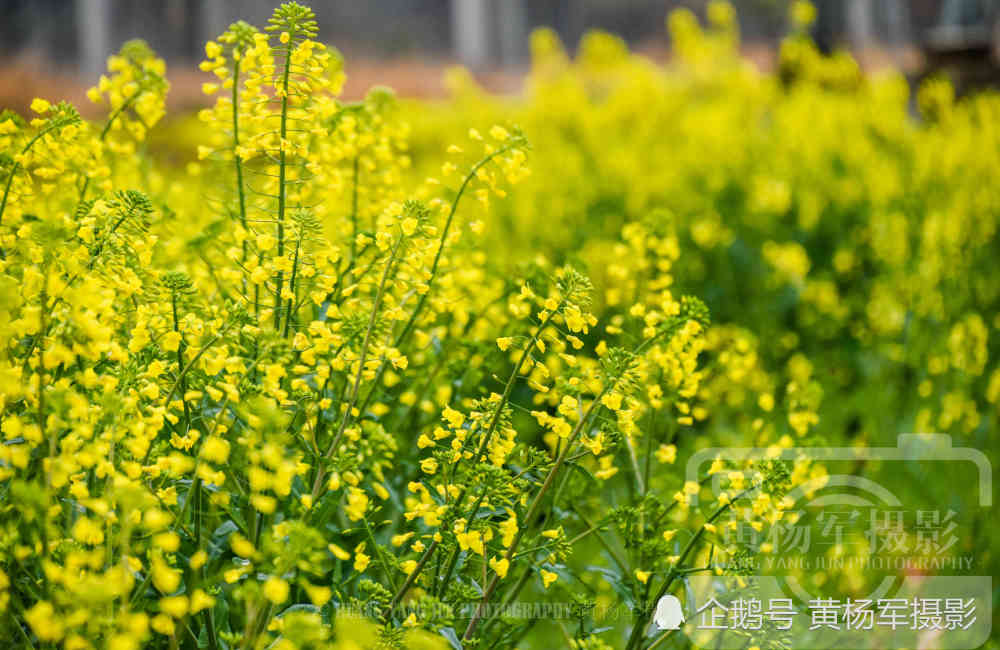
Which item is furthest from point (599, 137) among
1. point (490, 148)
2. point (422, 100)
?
point (422, 100)

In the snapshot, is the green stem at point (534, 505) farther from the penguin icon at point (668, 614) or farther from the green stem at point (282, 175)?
the green stem at point (282, 175)

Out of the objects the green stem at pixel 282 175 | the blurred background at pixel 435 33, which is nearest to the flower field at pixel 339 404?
the green stem at pixel 282 175

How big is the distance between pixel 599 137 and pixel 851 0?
9908 millimetres

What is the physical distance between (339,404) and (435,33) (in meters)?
11.4

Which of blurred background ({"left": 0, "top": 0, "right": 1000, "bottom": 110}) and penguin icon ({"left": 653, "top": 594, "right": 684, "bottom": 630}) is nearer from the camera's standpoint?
penguin icon ({"left": 653, "top": 594, "right": 684, "bottom": 630})

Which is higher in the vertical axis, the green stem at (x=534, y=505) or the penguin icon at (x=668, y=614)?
the green stem at (x=534, y=505)

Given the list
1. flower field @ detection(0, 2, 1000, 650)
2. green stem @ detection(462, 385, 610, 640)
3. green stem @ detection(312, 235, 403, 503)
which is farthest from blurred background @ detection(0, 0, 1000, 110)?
green stem @ detection(462, 385, 610, 640)

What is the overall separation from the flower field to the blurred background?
5.84 meters

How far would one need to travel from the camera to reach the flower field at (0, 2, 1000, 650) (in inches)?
50.4

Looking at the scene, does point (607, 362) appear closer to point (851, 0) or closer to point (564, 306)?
point (564, 306)

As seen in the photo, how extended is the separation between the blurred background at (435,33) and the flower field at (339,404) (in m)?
5.84

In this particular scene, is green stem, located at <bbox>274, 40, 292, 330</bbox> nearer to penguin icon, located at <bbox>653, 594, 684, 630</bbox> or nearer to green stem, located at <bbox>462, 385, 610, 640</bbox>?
green stem, located at <bbox>462, 385, 610, 640</bbox>

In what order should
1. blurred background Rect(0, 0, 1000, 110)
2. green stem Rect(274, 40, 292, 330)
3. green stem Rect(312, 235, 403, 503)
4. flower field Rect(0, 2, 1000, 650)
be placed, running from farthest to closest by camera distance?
blurred background Rect(0, 0, 1000, 110) → green stem Rect(274, 40, 292, 330) → green stem Rect(312, 235, 403, 503) → flower field Rect(0, 2, 1000, 650)

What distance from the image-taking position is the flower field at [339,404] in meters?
1.28
